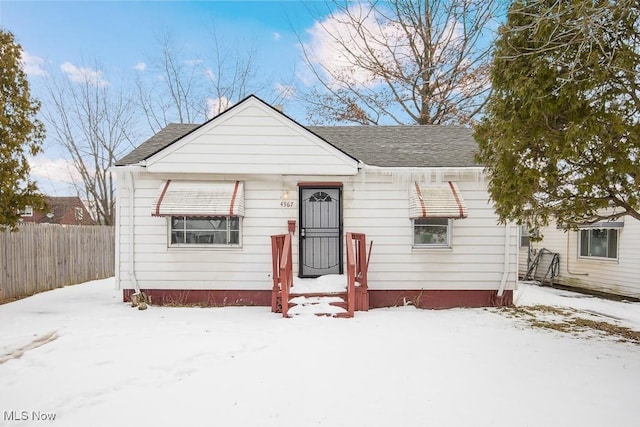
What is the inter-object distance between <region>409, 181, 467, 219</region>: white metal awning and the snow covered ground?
6.08 ft

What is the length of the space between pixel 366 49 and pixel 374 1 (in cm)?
181

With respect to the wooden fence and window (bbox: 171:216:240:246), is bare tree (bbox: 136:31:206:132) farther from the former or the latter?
window (bbox: 171:216:240:246)

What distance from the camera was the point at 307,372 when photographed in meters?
3.54

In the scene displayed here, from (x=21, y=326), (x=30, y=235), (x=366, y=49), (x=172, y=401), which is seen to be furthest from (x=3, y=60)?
(x=366, y=49)

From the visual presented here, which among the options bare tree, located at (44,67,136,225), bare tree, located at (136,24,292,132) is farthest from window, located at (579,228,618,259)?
bare tree, located at (44,67,136,225)

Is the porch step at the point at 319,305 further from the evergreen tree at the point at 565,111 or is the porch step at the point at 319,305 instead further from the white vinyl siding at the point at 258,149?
the evergreen tree at the point at 565,111

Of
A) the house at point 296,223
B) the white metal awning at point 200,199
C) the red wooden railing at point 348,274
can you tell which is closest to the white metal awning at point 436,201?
the house at point 296,223

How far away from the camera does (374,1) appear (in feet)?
46.3

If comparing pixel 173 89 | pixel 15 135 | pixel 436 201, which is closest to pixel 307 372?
pixel 436 201

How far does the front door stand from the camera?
686 centimetres

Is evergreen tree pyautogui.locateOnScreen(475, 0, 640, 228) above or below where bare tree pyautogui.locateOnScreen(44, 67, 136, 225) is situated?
below

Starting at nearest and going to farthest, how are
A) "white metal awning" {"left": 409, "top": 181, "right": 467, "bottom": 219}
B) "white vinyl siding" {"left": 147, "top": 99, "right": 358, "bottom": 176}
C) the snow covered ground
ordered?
the snow covered ground < "white metal awning" {"left": 409, "top": 181, "right": 467, "bottom": 219} < "white vinyl siding" {"left": 147, "top": 99, "right": 358, "bottom": 176}

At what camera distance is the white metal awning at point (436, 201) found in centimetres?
620

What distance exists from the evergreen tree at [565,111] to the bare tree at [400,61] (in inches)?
409
